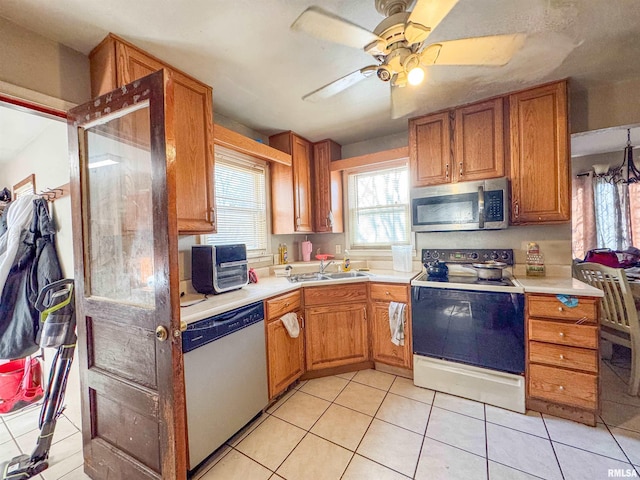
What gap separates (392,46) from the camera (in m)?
1.22

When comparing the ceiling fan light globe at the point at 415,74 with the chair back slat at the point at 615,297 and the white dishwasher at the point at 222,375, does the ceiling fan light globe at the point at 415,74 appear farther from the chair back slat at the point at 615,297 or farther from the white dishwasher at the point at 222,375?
the chair back slat at the point at 615,297

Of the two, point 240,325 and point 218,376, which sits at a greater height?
point 240,325

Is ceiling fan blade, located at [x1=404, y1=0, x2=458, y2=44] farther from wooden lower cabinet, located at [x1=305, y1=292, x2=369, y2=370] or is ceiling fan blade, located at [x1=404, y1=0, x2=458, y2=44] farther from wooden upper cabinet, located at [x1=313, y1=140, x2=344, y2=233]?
wooden upper cabinet, located at [x1=313, y1=140, x2=344, y2=233]

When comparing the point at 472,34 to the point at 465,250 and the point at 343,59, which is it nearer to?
the point at 343,59

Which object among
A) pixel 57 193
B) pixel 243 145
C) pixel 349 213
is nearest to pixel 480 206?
pixel 349 213

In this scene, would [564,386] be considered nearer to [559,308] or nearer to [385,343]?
[559,308]

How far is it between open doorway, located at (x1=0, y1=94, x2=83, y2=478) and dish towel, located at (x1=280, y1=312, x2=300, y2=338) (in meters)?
1.41

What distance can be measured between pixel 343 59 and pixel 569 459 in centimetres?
271

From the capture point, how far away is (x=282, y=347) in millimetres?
2068

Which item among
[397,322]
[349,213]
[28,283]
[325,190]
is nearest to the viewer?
[28,283]

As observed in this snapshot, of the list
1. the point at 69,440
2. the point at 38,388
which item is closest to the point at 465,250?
the point at 69,440

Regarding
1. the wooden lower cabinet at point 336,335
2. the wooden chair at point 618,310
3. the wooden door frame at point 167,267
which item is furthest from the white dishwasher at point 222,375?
the wooden chair at point 618,310

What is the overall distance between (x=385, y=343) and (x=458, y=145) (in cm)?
192

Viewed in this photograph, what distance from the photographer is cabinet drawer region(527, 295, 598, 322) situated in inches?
65.8
